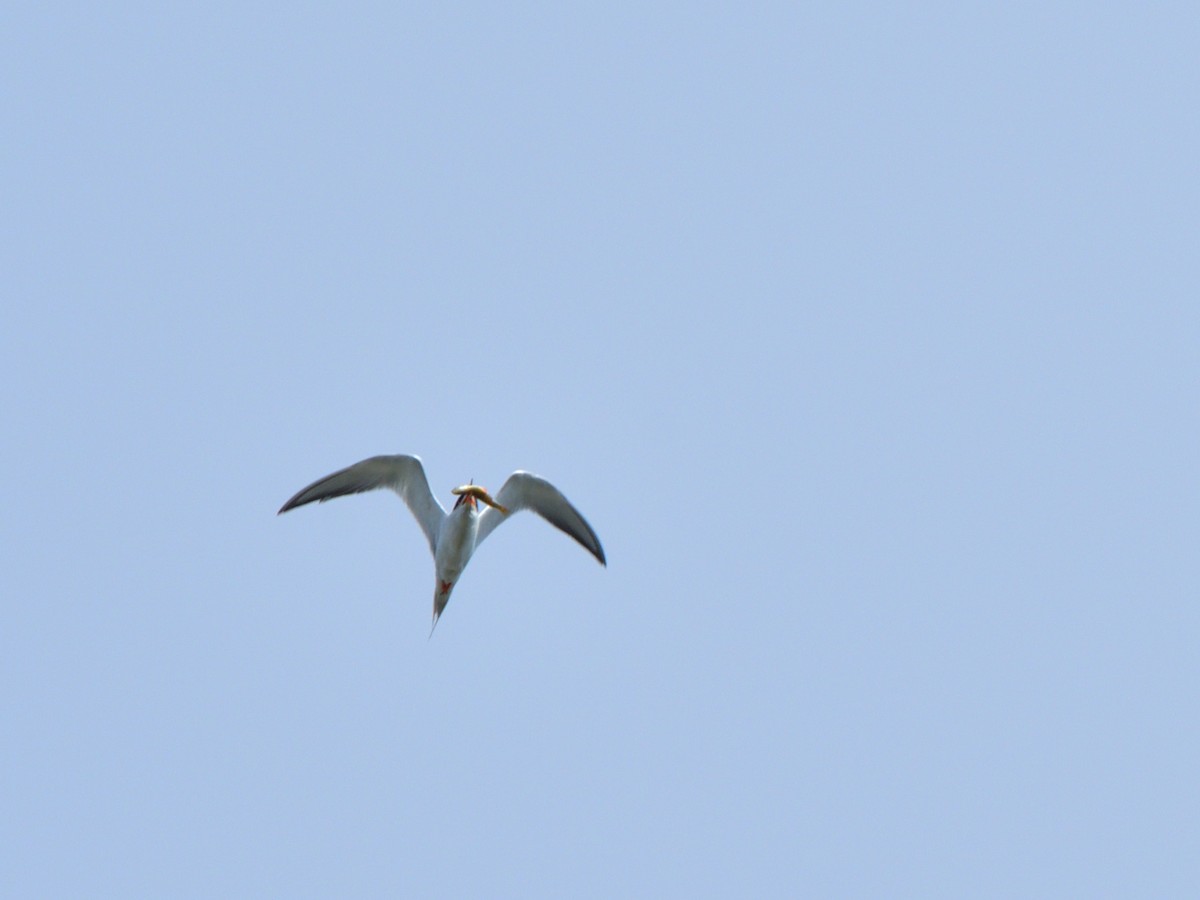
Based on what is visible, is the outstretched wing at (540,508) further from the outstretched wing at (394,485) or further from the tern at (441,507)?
the outstretched wing at (394,485)

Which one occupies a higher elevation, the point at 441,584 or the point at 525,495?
the point at 525,495

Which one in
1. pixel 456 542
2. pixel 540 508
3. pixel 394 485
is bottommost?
pixel 456 542

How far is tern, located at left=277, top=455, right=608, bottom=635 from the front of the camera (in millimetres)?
20375

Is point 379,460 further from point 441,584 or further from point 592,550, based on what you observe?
point 592,550

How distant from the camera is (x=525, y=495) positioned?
69.6ft

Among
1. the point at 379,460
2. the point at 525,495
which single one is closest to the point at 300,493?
the point at 379,460

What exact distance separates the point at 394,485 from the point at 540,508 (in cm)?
224

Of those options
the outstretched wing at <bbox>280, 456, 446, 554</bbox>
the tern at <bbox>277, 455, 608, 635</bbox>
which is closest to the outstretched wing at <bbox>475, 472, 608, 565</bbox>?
the tern at <bbox>277, 455, 608, 635</bbox>

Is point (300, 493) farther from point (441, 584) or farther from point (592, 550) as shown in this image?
point (592, 550)

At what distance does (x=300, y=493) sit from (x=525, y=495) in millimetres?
3332

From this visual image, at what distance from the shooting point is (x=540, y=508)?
70.1 ft

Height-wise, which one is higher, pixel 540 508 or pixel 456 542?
pixel 540 508

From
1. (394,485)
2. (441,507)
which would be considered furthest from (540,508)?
(394,485)

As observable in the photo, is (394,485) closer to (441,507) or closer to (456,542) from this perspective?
(441,507)
